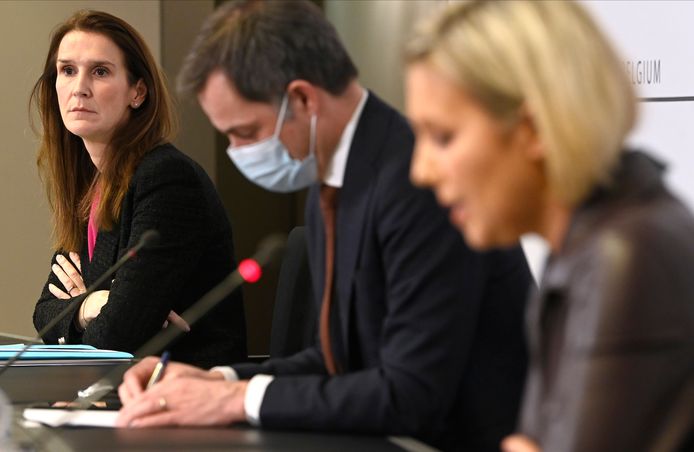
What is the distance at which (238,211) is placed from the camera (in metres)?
5.52

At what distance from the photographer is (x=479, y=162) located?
50.6 inches

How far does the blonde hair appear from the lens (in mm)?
1187

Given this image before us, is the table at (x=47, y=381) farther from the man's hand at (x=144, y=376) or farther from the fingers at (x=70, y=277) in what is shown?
the fingers at (x=70, y=277)

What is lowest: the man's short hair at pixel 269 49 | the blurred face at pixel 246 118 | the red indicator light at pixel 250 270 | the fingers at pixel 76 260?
the fingers at pixel 76 260

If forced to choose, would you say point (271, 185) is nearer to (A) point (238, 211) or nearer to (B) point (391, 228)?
(B) point (391, 228)

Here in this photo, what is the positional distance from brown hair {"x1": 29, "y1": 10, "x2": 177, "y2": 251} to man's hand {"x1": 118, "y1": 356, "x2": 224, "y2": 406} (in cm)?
114

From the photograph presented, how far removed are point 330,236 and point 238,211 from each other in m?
3.61

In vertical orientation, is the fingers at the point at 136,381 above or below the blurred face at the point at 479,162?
below

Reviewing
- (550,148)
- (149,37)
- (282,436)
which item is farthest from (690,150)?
(149,37)

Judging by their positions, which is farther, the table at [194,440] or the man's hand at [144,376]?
the man's hand at [144,376]

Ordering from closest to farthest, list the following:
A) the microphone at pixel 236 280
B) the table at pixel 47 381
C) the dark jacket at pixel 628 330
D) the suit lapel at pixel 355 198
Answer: the dark jacket at pixel 628 330, the suit lapel at pixel 355 198, the microphone at pixel 236 280, the table at pixel 47 381

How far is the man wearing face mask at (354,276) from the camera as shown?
5.77 ft

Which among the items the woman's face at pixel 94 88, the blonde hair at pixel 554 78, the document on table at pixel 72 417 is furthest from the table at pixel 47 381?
the blonde hair at pixel 554 78

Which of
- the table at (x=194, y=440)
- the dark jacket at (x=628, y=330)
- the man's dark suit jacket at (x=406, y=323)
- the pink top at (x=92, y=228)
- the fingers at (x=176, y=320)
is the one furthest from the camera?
the pink top at (x=92, y=228)
